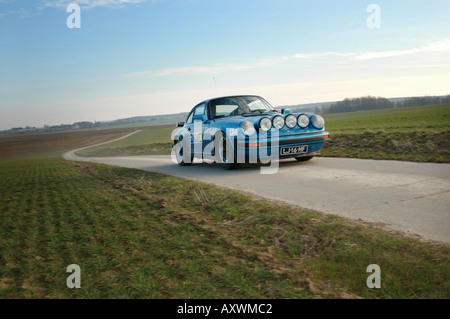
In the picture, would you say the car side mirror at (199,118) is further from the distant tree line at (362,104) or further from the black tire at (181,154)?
the distant tree line at (362,104)

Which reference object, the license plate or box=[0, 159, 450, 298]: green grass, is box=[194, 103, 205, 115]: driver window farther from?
box=[0, 159, 450, 298]: green grass

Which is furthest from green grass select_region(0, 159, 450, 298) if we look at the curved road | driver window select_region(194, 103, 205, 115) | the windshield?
driver window select_region(194, 103, 205, 115)

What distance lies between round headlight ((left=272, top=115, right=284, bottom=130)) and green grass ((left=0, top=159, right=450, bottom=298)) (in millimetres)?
2939

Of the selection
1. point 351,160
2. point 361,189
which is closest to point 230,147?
point 351,160

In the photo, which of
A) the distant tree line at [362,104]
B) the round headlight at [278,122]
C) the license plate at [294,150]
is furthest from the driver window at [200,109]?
the distant tree line at [362,104]

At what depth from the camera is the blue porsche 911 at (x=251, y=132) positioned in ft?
27.0

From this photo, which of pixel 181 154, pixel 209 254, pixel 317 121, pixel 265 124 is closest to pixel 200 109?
pixel 181 154

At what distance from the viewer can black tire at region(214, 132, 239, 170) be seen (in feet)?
28.3

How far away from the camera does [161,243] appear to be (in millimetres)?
3926

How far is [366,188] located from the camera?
5.74 m

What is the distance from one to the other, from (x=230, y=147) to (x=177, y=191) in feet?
7.22

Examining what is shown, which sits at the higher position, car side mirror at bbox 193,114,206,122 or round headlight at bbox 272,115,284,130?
car side mirror at bbox 193,114,206,122

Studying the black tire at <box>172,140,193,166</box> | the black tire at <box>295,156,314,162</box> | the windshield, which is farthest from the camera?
the black tire at <box>172,140,193,166</box>

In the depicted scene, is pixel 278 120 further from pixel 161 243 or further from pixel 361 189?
pixel 161 243
